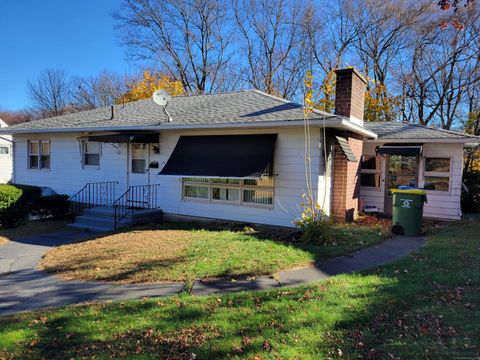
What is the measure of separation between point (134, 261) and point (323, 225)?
4273 millimetres

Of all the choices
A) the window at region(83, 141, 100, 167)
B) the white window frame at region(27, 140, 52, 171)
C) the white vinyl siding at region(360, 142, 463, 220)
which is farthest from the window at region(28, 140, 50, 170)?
the white vinyl siding at region(360, 142, 463, 220)

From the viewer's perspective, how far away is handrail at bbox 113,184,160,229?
12.3 meters

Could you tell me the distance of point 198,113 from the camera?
12.4 meters

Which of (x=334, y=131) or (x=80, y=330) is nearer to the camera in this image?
(x=80, y=330)

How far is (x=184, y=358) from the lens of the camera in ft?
11.4

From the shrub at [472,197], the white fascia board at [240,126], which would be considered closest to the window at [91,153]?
the white fascia board at [240,126]

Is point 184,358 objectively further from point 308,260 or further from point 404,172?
point 404,172

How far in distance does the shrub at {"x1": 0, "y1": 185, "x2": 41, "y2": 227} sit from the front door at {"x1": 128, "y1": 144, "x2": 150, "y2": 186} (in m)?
3.33

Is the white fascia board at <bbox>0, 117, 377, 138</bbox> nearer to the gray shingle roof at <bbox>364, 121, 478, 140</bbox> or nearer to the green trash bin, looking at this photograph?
the gray shingle roof at <bbox>364, 121, 478, 140</bbox>

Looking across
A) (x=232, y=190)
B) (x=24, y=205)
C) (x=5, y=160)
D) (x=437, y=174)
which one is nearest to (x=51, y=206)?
(x=24, y=205)

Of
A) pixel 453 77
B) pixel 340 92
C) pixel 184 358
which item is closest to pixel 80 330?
pixel 184 358

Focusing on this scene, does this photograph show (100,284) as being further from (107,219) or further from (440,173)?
(440,173)

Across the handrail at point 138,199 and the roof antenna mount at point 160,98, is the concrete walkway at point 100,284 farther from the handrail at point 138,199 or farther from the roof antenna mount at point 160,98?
the roof antenna mount at point 160,98

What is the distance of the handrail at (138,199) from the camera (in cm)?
1227
